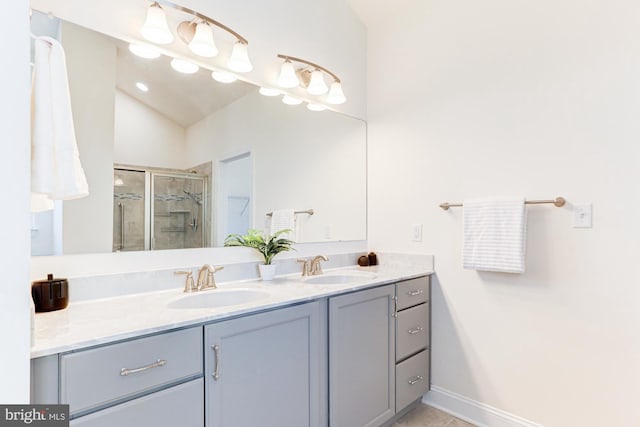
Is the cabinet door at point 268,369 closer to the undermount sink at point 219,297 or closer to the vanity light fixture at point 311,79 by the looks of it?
the undermount sink at point 219,297

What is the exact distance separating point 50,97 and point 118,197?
1.91ft

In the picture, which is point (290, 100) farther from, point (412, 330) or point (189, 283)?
point (412, 330)

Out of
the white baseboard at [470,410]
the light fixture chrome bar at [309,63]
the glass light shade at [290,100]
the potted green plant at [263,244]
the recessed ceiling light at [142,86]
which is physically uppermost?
the light fixture chrome bar at [309,63]

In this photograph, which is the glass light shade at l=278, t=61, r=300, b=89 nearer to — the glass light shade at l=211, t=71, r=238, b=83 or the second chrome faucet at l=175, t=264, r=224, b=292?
the glass light shade at l=211, t=71, r=238, b=83

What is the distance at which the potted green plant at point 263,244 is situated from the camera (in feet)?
6.06

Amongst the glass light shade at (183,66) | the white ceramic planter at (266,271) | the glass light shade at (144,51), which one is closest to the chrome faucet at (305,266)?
the white ceramic planter at (266,271)

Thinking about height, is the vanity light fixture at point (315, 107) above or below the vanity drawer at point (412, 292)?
above

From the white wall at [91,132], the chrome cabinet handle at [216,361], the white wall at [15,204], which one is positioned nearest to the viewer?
the white wall at [15,204]

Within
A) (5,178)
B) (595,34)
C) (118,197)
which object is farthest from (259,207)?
(595,34)

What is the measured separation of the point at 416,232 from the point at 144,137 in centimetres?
170

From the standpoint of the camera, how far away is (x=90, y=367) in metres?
0.91

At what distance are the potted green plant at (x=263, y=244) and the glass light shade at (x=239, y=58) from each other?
89cm

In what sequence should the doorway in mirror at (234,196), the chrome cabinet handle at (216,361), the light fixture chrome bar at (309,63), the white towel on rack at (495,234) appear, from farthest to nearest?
1. the light fixture chrome bar at (309,63)
2. the doorway in mirror at (234,196)
3. the white towel on rack at (495,234)
4. the chrome cabinet handle at (216,361)

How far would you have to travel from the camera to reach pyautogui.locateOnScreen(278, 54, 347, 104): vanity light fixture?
78.9 inches
